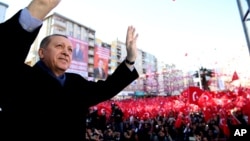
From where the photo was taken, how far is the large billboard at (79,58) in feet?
55.0

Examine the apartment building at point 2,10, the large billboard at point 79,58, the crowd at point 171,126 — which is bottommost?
the crowd at point 171,126

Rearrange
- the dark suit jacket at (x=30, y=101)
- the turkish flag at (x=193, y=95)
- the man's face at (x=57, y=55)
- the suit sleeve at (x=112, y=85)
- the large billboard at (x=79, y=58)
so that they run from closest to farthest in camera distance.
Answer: the dark suit jacket at (x=30, y=101) < the man's face at (x=57, y=55) < the suit sleeve at (x=112, y=85) < the turkish flag at (x=193, y=95) < the large billboard at (x=79, y=58)

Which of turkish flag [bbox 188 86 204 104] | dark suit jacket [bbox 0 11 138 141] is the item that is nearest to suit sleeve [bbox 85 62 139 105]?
dark suit jacket [bbox 0 11 138 141]

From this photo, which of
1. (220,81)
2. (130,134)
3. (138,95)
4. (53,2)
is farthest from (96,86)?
(138,95)

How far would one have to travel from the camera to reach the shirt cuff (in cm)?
90

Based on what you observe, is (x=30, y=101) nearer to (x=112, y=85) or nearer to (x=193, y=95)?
(x=112, y=85)

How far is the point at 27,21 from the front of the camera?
906 millimetres

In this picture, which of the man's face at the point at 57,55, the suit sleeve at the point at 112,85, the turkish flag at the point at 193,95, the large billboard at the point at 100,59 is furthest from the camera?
the large billboard at the point at 100,59

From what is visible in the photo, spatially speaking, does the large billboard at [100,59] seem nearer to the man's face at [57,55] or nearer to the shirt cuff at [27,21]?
the man's face at [57,55]

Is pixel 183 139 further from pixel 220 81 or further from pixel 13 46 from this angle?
pixel 220 81

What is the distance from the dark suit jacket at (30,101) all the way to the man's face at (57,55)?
0.07 meters

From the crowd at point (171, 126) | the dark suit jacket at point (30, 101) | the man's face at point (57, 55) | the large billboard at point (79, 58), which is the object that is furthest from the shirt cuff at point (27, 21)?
the large billboard at point (79, 58)

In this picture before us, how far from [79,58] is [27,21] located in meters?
16.9

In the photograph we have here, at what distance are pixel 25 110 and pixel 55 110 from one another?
14cm
